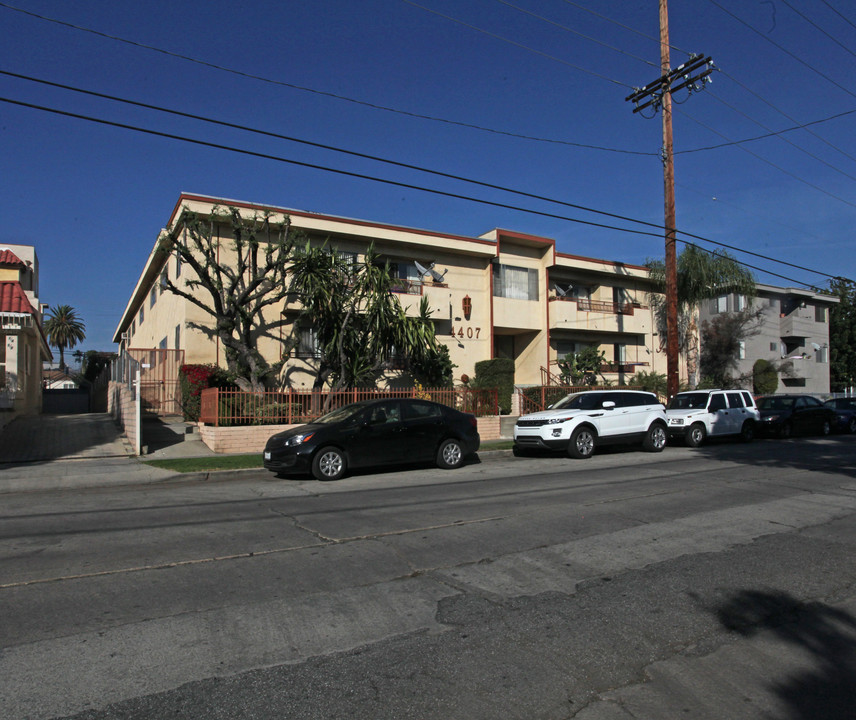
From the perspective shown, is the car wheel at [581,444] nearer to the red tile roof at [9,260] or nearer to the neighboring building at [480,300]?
the neighboring building at [480,300]

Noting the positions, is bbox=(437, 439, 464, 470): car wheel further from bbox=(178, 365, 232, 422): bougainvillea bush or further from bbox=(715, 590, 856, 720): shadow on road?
bbox=(178, 365, 232, 422): bougainvillea bush

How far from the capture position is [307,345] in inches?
910

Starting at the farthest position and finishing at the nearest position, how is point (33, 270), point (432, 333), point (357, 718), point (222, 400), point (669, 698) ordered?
point (33, 270) < point (432, 333) < point (222, 400) < point (669, 698) < point (357, 718)

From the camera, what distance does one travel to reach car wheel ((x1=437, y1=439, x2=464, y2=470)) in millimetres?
14156

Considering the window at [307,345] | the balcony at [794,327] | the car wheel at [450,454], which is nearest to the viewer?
the car wheel at [450,454]

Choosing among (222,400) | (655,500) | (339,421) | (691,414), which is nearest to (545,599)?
(655,500)

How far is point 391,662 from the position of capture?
4.16 metres

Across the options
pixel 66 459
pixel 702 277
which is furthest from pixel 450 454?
pixel 702 277

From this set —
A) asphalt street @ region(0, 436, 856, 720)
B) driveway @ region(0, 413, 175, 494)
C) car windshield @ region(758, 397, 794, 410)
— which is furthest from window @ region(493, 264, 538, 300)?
asphalt street @ region(0, 436, 856, 720)

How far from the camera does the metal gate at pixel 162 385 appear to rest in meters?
22.0

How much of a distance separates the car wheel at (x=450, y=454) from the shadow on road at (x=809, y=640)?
8823 mm

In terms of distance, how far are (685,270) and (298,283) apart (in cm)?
1914

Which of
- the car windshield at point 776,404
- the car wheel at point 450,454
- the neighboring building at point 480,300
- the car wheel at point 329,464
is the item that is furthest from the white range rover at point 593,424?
the neighboring building at point 480,300

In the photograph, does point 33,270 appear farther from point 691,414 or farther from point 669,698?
point 669,698
